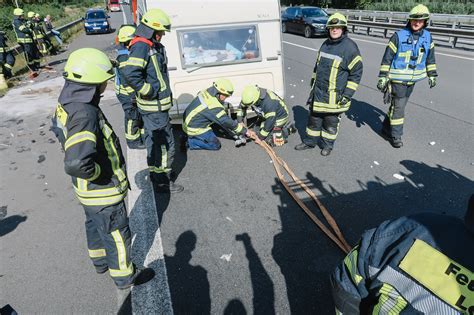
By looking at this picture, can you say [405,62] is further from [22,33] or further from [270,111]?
[22,33]

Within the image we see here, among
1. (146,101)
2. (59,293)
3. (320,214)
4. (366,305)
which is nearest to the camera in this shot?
(366,305)

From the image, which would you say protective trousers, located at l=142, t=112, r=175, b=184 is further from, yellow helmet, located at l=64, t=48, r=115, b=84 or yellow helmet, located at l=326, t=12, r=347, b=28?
yellow helmet, located at l=326, t=12, r=347, b=28

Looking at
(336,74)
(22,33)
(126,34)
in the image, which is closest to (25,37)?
(22,33)

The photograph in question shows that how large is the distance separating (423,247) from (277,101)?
460cm

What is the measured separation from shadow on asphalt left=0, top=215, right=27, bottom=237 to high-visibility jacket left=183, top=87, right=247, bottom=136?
8.75ft

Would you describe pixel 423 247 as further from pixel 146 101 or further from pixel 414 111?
pixel 414 111

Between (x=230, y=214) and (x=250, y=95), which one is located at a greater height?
(x=250, y=95)

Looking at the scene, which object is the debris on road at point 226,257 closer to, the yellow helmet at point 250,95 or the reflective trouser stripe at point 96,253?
the reflective trouser stripe at point 96,253

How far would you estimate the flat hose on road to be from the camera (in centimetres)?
352

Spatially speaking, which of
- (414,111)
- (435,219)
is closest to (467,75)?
Result: (414,111)

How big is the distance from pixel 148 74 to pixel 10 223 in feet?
8.07

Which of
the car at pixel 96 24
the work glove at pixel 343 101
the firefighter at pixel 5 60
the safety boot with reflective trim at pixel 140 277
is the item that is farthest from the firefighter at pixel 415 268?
the car at pixel 96 24

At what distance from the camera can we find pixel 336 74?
499cm

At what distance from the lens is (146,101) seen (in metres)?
4.39
